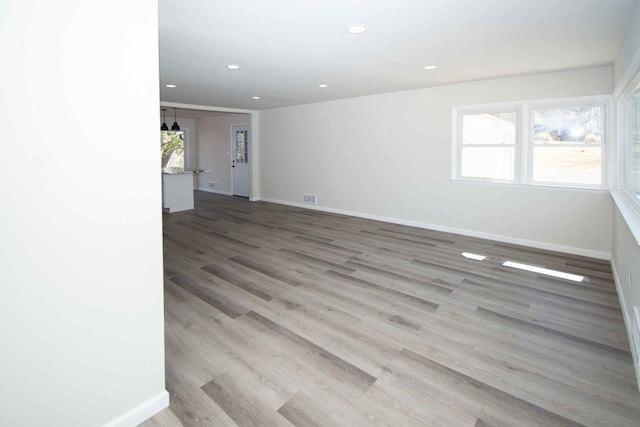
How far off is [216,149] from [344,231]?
21.8 feet

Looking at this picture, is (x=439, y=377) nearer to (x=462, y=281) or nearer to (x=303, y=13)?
(x=462, y=281)

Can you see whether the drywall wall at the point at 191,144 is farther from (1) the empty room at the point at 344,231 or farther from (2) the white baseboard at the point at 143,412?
(2) the white baseboard at the point at 143,412

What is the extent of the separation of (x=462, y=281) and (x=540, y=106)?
286cm

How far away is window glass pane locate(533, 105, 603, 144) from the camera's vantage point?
4.36 meters

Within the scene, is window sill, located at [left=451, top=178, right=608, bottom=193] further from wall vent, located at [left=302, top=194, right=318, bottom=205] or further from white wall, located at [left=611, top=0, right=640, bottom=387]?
wall vent, located at [left=302, top=194, right=318, bottom=205]

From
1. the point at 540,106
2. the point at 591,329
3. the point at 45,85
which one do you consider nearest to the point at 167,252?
the point at 45,85

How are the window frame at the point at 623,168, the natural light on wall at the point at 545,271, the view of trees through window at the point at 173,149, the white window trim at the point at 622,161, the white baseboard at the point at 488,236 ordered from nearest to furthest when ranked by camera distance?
1. the white window trim at the point at 622,161
2. the window frame at the point at 623,168
3. the natural light on wall at the point at 545,271
4. the white baseboard at the point at 488,236
5. the view of trees through window at the point at 173,149

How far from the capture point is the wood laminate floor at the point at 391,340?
71.1 inches

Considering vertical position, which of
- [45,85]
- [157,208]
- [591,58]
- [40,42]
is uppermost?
[591,58]

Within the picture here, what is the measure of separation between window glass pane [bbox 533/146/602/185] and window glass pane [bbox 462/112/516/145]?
455mm

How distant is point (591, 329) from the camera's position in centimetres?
Result: 264

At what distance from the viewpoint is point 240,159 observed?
10.1m

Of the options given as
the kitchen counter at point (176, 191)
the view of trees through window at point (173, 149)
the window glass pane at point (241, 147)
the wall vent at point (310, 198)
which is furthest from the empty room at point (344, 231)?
the view of trees through window at point (173, 149)

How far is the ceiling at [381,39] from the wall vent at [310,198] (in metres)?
3.13
